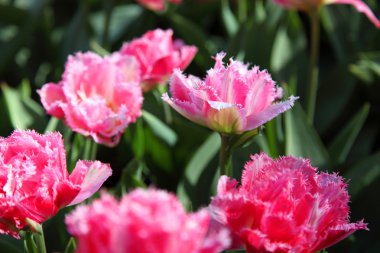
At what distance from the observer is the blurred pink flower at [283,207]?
507 mm

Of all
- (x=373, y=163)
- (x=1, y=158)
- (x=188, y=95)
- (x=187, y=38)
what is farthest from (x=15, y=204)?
(x=187, y=38)

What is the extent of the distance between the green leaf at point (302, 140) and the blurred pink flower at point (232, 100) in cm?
32

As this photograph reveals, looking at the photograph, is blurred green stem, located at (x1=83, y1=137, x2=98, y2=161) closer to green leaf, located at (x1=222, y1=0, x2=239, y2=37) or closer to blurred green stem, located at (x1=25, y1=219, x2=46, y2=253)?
blurred green stem, located at (x1=25, y1=219, x2=46, y2=253)

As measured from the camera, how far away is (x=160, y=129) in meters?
1.08

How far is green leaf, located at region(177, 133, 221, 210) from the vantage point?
0.97m

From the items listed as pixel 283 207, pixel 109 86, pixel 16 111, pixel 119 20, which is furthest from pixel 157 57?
pixel 119 20

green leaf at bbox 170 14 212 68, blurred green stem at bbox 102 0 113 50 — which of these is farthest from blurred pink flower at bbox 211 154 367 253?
blurred green stem at bbox 102 0 113 50

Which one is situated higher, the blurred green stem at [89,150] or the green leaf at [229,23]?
the green leaf at [229,23]

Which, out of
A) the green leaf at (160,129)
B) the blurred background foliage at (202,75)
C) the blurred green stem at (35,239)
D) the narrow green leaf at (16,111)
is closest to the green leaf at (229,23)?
the blurred background foliage at (202,75)

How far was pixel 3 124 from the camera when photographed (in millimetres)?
1103

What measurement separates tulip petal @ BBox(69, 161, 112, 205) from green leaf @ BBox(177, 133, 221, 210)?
373 millimetres

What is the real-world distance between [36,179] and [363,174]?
52 centimetres

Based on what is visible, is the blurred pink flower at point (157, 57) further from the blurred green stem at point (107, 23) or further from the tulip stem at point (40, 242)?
the blurred green stem at point (107, 23)

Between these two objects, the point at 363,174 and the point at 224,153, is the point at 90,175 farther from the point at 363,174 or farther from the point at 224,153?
the point at 363,174
